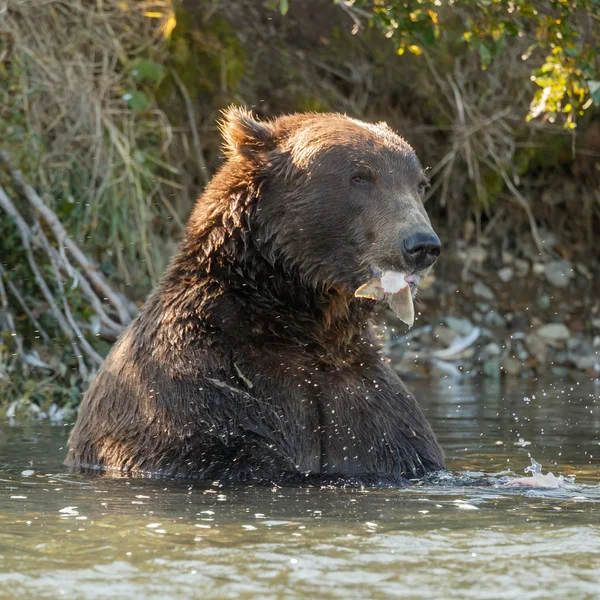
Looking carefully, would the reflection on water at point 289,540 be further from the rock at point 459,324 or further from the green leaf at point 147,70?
the rock at point 459,324

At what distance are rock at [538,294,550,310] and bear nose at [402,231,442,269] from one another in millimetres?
8242

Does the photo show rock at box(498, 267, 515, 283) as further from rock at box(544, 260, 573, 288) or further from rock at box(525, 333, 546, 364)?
rock at box(525, 333, 546, 364)

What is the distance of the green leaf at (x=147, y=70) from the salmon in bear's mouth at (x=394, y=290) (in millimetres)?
5729

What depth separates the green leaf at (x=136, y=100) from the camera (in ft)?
34.8

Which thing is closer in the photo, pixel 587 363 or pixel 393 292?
pixel 393 292

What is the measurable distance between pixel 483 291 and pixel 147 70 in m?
4.70

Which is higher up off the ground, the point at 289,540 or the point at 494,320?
the point at 494,320

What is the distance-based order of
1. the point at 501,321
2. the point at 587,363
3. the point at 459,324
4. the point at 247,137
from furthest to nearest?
1. the point at 501,321
2. the point at 459,324
3. the point at 587,363
4. the point at 247,137

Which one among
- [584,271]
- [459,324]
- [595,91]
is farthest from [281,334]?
[584,271]

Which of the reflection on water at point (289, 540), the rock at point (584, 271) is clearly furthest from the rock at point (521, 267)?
the reflection on water at point (289, 540)

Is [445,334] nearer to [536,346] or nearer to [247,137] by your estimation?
[536,346]

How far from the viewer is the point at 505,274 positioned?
13.8 metres

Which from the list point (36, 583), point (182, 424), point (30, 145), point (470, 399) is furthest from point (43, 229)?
point (36, 583)

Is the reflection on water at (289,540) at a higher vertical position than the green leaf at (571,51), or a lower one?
lower
